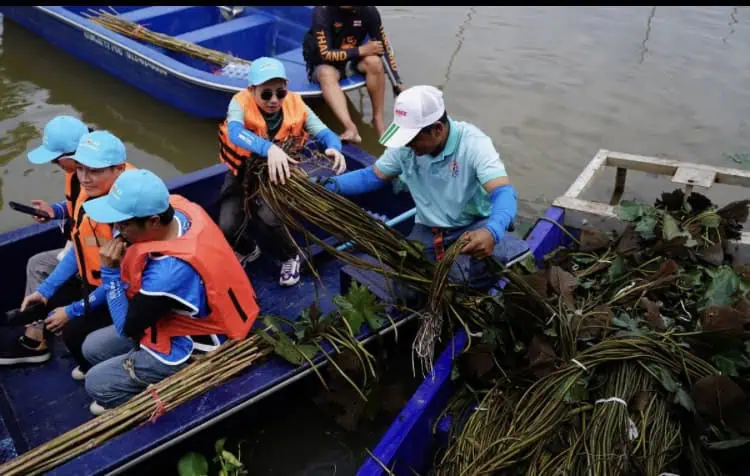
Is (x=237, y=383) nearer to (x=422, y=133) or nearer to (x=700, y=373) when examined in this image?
(x=422, y=133)

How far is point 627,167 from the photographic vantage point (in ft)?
17.0

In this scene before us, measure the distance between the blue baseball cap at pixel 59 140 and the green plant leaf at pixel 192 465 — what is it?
173cm

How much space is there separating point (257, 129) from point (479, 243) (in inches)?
74.2

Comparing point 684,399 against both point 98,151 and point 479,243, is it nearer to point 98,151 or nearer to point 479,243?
point 479,243

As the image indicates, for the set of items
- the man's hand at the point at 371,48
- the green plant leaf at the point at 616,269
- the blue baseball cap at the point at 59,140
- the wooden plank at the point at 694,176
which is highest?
the blue baseball cap at the point at 59,140

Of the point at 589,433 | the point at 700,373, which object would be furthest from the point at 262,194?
the point at 700,373

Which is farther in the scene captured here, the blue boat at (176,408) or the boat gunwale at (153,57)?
the boat gunwale at (153,57)

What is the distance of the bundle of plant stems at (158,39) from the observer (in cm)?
722

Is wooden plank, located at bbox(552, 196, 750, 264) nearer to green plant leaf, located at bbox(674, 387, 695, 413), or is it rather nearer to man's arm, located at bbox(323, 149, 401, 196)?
man's arm, located at bbox(323, 149, 401, 196)

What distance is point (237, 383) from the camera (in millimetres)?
3191

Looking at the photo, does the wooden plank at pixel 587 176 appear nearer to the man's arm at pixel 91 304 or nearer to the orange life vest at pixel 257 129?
the orange life vest at pixel 257 129

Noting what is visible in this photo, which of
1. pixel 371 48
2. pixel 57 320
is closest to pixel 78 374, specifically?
pixel 57 320

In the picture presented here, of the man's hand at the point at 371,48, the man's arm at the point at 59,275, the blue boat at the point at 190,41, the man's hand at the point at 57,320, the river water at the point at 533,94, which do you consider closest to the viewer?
the man's hand at the point at 57,320

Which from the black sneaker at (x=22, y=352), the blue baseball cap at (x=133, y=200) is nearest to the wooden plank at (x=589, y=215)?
the blue baseball cap at (x=133, y=200)
